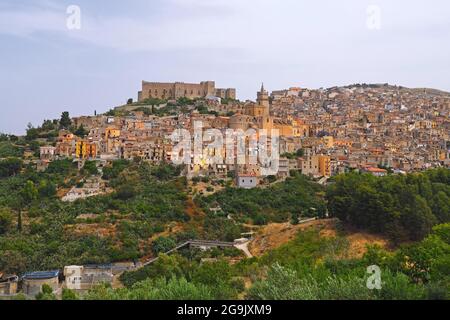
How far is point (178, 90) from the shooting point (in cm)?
4897

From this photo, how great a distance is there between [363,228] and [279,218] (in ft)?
14.3

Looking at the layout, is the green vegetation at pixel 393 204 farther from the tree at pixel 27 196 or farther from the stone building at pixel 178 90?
the stone building at pixel 178 90

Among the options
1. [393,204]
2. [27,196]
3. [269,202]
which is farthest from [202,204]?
[393,204]

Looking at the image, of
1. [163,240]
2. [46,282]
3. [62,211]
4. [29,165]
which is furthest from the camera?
[29,165]

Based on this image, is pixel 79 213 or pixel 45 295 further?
pixel 79 213

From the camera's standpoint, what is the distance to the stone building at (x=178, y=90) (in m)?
49.0

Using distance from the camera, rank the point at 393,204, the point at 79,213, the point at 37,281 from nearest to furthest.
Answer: the point at 37,281 → the point at 393,204 → the point at 79,213

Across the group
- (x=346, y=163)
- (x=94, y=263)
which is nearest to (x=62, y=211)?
(x=94, y=263)

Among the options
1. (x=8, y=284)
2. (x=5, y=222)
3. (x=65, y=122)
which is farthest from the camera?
(x=65, y=122)

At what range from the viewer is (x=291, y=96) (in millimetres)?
62844

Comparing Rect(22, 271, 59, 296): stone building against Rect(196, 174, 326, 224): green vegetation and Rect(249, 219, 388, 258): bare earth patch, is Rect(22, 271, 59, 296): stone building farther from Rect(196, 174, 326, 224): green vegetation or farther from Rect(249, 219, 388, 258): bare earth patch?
Rect(196, 174, 326, 224): green vegetation

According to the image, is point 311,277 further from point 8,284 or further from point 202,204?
point 202,204

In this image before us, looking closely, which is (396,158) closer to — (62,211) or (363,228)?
(363,228)

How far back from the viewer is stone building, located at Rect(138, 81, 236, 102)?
1929 inches
